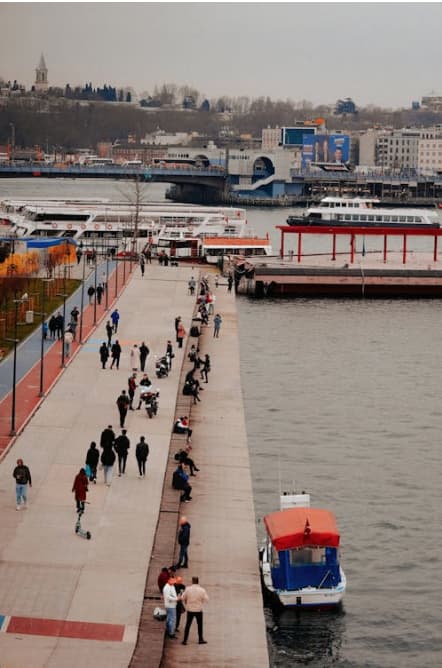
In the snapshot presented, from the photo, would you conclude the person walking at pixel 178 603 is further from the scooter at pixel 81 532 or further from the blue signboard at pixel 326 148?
the blue signboard at pixel 326 148

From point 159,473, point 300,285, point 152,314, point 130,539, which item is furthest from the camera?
point 300,285

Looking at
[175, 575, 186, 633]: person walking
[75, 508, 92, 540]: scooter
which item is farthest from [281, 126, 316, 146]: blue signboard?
[175, 575, 186, 633]: person walking

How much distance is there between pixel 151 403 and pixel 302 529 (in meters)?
6.57

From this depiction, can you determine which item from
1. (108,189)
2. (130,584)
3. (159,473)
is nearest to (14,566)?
(130,584)

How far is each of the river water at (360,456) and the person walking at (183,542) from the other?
1016 millimetres

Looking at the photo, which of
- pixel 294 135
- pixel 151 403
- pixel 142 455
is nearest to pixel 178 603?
pixel 142 455

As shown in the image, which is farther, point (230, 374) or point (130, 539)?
point (230, 374)

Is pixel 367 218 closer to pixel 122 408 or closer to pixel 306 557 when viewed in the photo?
pixel 122 408

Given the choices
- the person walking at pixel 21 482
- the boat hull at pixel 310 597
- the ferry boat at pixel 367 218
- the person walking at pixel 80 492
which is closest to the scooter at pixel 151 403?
the person walking at pixel 21 482

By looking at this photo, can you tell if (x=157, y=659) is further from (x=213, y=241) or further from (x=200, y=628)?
(x=213, y=241)

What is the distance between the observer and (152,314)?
34469 mm

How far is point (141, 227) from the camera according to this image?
6266cm

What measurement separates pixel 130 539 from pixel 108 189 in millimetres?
120490

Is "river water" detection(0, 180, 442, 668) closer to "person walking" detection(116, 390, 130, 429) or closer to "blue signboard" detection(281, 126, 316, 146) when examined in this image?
"person walking" detection(116, 390, 130, 429)
